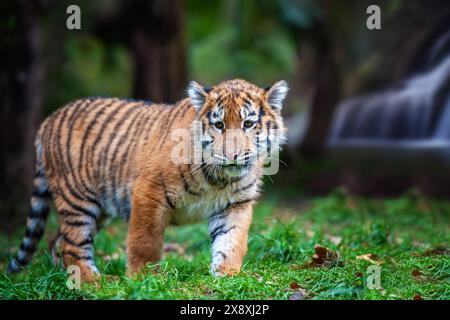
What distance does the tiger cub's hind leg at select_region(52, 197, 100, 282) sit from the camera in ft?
19.6

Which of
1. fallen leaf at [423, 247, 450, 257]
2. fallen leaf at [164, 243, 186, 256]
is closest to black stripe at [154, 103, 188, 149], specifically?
fallen leaf at [164, 243, 186, 256]

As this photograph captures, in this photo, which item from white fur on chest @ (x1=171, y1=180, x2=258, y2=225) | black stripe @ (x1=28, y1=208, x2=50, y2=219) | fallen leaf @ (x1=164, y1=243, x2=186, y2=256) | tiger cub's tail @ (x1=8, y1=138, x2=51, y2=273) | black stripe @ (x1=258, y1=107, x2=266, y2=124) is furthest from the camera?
fallen leaf @ (x1=164, y1=243, x2=186, y2=256)

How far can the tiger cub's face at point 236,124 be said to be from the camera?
5.21 meters

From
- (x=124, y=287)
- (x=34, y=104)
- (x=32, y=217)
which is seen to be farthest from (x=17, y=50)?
(x=124, y=287)

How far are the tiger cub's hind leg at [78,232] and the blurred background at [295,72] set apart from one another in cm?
335

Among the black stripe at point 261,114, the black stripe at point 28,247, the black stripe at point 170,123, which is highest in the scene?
the black stripe at point 261,114

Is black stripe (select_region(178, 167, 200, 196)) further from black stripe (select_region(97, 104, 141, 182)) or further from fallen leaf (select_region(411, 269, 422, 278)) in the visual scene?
fallen leaf (select_region(411, 269, 422, 278))

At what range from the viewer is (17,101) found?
950 centimetres

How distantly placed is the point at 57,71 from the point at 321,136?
18.8 feet

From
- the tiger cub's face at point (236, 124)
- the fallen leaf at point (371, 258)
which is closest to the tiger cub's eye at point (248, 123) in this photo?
the tiger cub's face at point (236, 124)

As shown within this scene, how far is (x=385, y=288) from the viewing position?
15.9 ft

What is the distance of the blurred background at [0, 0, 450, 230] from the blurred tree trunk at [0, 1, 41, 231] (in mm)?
16

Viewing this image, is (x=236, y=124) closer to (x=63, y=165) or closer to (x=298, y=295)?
(x=298, y=295)

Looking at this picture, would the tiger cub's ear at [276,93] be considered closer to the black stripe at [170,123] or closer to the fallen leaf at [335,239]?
the black stripe at [170,123]
